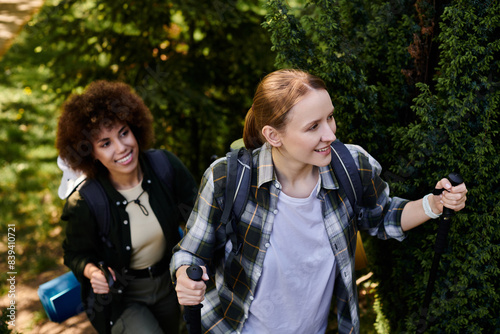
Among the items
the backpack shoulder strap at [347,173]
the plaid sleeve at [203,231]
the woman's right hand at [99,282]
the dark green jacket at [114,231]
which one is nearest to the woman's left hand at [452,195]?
the backpack shoulder strap at [347,173]

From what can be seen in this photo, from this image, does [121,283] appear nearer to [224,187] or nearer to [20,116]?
[224,187]

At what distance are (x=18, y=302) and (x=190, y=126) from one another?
8.60 feet

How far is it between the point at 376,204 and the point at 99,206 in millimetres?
1655

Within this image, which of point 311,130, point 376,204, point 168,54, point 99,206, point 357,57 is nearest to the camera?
point 311,130

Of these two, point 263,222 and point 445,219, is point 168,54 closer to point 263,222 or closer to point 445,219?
point 263,222

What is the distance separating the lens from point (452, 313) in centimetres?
242

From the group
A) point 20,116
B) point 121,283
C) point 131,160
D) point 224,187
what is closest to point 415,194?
point 224,187

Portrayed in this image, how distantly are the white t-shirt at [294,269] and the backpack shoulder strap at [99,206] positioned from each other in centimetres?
115

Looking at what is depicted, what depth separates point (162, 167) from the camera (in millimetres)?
3027

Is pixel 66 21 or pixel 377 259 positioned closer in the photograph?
pixel 377 259

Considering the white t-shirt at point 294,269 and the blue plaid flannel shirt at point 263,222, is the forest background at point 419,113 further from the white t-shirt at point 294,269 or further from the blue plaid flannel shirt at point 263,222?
the white t-shirt at point 294,269

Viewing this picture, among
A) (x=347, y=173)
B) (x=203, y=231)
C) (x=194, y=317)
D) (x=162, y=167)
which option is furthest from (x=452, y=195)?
(x=162, y=167)

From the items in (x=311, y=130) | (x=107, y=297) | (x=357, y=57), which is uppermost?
(x=357, y=57)

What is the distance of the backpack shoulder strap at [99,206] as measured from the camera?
9.20 feet
